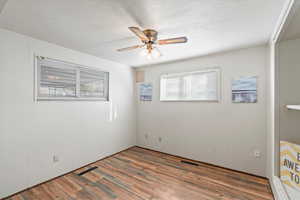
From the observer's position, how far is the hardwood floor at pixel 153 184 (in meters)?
1.94

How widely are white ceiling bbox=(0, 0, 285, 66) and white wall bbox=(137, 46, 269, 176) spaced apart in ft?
1.61

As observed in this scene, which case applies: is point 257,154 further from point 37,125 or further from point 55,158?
point 37,125

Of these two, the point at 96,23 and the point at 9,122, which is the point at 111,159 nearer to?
the point at 9,122

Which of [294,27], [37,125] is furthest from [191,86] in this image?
[37,125]

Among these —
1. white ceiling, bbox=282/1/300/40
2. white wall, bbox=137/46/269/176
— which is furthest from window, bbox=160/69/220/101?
white ceiling, bbox=282/1/300/40

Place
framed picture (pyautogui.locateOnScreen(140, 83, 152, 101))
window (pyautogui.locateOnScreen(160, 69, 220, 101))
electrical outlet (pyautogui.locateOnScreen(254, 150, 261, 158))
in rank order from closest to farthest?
electrical outlet (pyautogui.locateOnScreen(254, 150, 261, 158)) < window (pyautogui.locateOnScreen(160, 69, 220, 101)) < framed picture (pyautogui.locateOnScreen(140, 83, 152, 101))

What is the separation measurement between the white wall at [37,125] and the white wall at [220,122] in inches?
54.7

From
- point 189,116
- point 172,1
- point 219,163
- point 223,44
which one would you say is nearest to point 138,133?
point 189,116

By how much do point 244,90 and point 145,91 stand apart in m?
2.34

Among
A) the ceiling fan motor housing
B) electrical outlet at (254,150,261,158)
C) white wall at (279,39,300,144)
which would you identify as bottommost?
electrical outlet at (254,150,261,158)

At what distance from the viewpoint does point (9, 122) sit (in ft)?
6.27

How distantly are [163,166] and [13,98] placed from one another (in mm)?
2808

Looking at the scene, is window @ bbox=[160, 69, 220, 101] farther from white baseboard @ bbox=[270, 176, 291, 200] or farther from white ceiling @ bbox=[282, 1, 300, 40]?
white baseboard @ bbox=[270, 176, 291, 200]

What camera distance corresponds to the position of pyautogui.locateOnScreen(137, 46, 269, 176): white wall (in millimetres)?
2404
